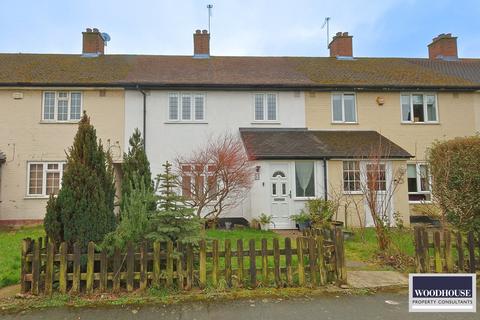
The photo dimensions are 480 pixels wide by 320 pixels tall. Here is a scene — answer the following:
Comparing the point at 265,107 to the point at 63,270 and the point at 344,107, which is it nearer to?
the point at 344,107

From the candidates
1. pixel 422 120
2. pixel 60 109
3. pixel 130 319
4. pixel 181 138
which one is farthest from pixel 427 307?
pixel 60 109

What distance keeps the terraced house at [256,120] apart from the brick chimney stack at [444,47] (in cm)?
371

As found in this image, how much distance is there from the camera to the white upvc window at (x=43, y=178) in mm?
13801

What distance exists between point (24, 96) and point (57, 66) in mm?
2633

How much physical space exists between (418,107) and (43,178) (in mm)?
16904

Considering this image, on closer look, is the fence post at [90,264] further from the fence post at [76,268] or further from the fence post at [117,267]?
the fence post at [117,267]

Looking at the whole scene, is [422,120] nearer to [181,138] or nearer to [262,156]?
[262,156]

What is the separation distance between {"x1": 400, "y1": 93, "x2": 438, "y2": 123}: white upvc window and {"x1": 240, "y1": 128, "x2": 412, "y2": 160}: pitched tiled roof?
6.56 feet

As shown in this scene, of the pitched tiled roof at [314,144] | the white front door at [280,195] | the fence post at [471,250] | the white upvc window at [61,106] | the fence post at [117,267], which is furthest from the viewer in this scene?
the white upvc window at [61,106]

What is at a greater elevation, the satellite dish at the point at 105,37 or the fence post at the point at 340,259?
the satellite dish at the point at 105,37

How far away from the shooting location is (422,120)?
15500 mm

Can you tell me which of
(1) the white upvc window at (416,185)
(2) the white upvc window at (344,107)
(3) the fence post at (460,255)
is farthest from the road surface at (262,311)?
(2) the white upvc window at (344,107)
